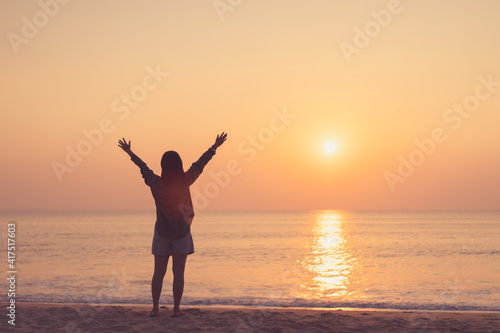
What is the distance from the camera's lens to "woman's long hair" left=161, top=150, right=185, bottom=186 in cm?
709

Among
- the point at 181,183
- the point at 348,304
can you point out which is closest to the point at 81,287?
the point at 348,304

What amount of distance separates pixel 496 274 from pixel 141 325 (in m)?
17.3

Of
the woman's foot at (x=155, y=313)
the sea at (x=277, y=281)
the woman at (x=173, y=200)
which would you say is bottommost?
the sea at (x=277, y=281)

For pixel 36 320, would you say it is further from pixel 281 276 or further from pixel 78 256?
pixel 78 256

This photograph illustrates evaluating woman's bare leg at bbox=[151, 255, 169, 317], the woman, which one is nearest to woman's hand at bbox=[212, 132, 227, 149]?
the woman

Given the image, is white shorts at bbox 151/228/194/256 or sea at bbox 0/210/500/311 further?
sea at bbox 0/210/500/311

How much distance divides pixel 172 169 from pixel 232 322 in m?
2.75

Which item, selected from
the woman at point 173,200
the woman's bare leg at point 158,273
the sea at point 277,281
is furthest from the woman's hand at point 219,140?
the sea at point 277,281

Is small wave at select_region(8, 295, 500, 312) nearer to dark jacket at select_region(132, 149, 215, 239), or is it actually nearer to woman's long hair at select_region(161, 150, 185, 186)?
dark jacket at select_region(132, 149, 215, 239)

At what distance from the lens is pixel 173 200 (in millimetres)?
7152

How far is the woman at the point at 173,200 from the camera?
7109 mm

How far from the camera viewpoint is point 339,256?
3036cm

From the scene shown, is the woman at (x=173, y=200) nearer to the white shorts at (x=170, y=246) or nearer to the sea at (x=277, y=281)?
the white shorts at (x=170, y=246)

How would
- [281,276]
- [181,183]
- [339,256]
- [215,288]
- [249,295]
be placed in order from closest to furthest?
[181,183] → [249,295] → [215,288] → [281,276] → [339,256]
